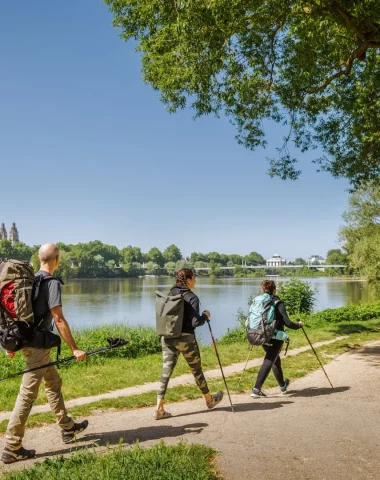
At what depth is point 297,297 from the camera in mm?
20359

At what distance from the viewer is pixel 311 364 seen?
9.43 meters

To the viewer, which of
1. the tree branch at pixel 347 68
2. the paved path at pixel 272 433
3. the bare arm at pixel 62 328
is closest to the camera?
A: the paved path at pixel 272 433

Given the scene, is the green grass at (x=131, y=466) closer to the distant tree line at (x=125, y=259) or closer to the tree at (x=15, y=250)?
the distant tree line at (x=125, y=259)

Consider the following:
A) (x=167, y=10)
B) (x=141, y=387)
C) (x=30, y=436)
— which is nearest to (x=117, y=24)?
(x=167, y=10)

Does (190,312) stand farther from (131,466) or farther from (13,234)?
(13,234)

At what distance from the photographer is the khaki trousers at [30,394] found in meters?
4.26

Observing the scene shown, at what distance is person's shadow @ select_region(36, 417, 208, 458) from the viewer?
4.58 m

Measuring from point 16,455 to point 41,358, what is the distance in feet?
2.86

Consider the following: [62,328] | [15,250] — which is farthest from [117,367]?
[15,250]

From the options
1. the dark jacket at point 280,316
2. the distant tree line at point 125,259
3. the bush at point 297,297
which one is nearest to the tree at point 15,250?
the distant tree line at point 125,259

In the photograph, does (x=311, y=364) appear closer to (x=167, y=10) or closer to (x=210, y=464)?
(x=210, y=464)

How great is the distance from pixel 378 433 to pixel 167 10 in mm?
6774

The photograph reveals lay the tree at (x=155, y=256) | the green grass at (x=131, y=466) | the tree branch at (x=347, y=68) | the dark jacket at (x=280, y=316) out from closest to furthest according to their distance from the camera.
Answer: the green grass at (x=131, y=466) → the dark jacket at (x=280, y=316) → the tree branch at (x=347, y=68) → the tree at (x=155, y=256)

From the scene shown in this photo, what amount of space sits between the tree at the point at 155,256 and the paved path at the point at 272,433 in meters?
134
